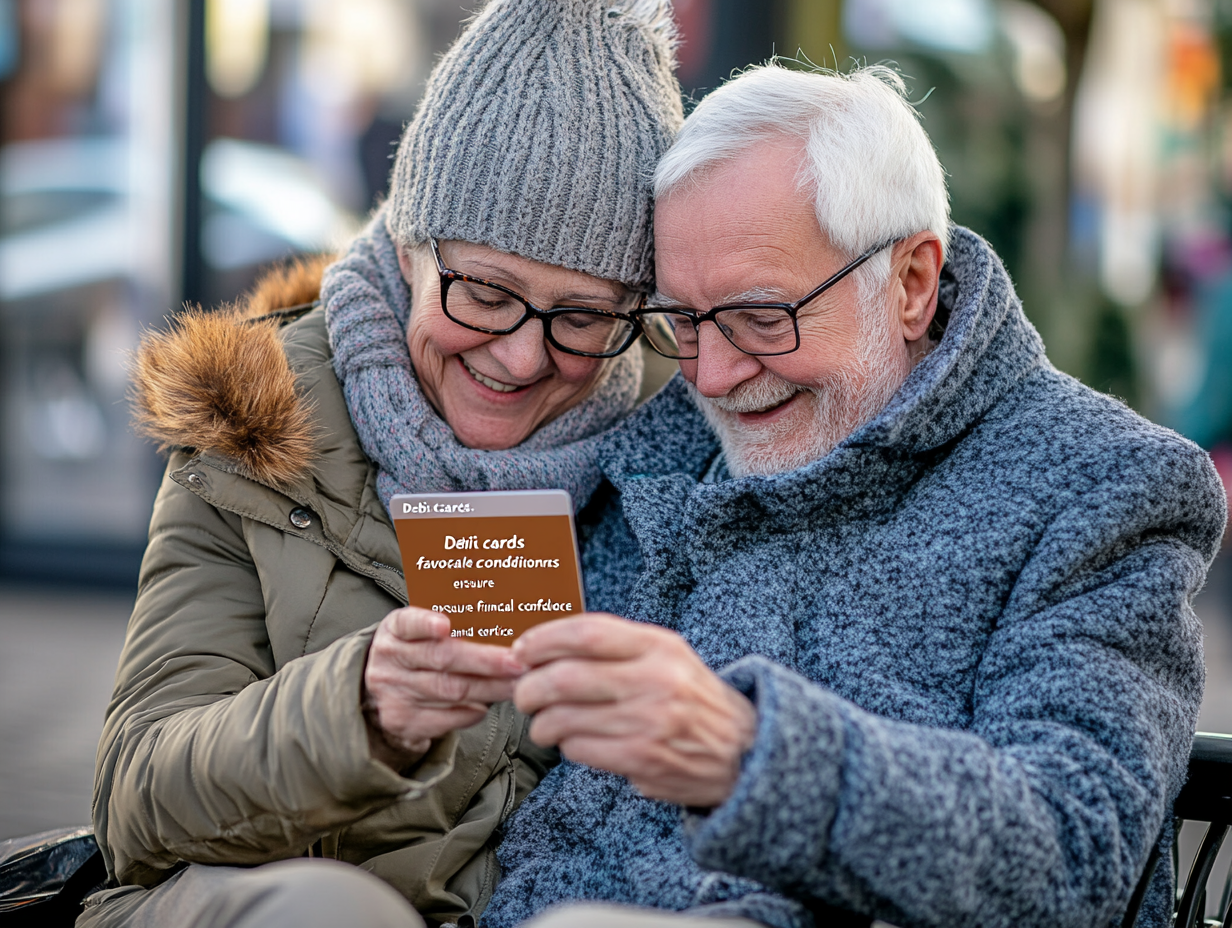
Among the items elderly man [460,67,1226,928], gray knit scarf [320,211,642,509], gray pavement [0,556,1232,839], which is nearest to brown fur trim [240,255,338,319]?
gray knit scarf [320,211,642,509]

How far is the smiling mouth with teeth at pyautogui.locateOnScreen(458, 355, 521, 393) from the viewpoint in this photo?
2.25 metres

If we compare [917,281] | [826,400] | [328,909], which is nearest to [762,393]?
[826,400]

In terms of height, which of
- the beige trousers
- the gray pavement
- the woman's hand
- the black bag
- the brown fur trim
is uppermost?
the brown fur trim

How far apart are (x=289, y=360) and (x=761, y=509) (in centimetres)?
91

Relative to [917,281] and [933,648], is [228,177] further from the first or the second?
[933,648]

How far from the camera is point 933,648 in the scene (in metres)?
1.76

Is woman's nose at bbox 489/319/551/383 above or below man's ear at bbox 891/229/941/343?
below

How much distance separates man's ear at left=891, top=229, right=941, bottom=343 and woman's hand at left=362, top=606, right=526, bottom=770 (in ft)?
3.11

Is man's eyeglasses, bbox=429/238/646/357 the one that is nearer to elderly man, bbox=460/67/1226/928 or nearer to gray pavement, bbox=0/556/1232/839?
elderly man, bbox=460/67/1226/928

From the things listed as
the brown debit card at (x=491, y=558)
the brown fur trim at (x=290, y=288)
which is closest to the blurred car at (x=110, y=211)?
the brown fur trim at (x=290, y=288)

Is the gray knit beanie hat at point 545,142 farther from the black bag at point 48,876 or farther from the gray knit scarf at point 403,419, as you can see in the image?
the black bag at point 48,876

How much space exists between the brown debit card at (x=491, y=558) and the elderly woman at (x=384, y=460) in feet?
0.25

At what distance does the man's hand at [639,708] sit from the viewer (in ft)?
4.45

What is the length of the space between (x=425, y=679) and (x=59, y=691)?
411 centimetres
